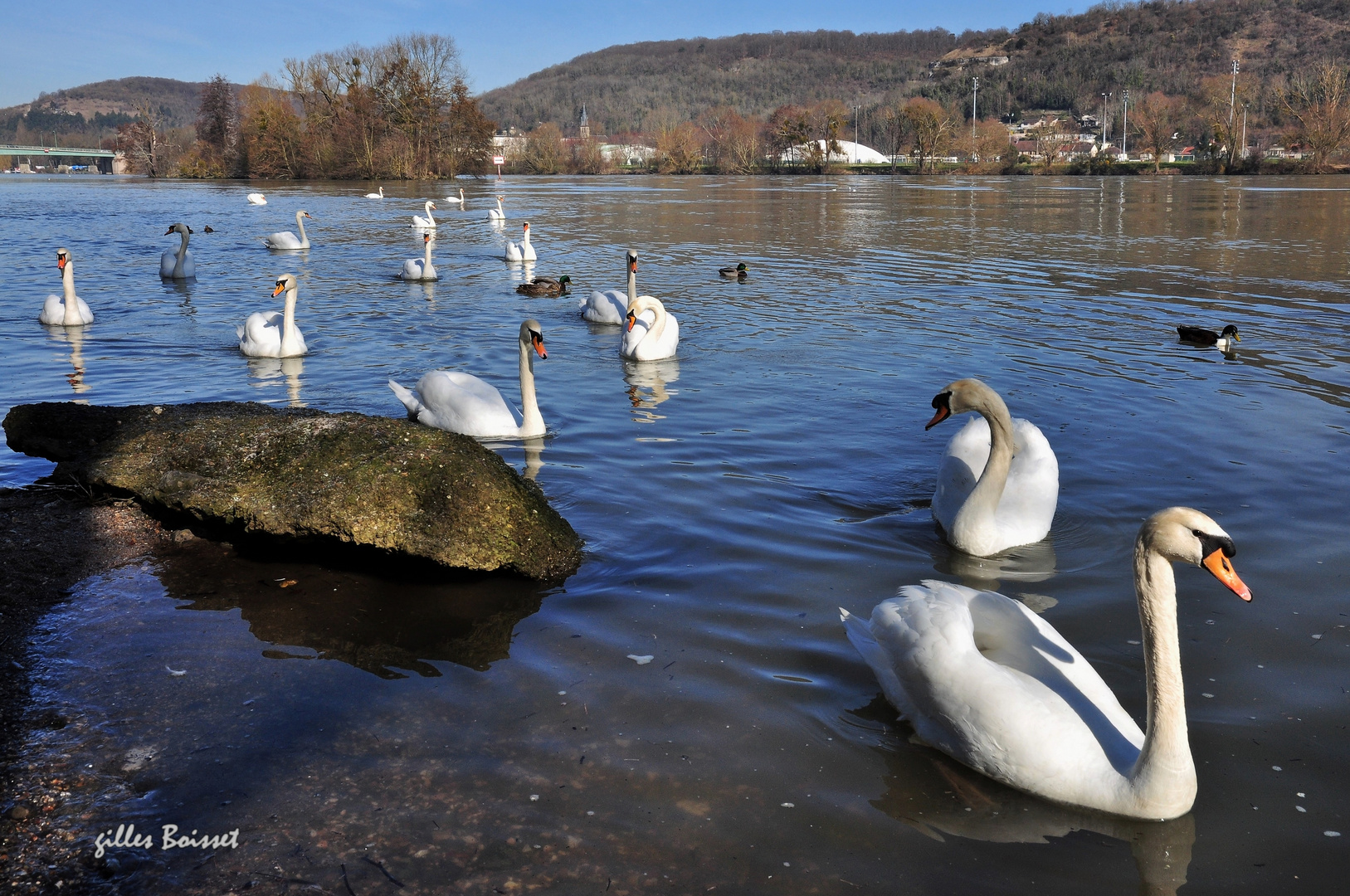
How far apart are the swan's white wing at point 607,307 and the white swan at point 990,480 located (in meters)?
7.41

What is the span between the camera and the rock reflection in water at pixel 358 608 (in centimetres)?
408

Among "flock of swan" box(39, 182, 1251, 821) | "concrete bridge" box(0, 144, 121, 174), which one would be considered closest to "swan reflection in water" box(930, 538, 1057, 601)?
"flock of swan" box(39, 182, 1251, 821)

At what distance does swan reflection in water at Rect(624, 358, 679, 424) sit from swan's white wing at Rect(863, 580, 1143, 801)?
184 inches

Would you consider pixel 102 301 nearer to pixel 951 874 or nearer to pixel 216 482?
pixel 216 482

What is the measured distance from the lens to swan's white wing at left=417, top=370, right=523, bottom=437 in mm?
7168

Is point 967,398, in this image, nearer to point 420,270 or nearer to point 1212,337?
point 1212,337

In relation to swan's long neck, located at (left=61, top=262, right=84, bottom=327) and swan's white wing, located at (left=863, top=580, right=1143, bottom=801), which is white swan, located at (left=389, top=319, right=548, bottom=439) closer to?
swan's white wing, located at (left=863, top=580, right=1143, bottom=801)

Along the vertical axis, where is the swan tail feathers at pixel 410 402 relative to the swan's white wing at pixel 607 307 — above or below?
below

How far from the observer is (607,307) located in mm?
12617

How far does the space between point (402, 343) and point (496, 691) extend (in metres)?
8.12

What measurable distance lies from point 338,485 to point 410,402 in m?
3.04

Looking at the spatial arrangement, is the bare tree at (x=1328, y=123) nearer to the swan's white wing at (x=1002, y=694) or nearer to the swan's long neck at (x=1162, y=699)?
the swan's white wing at (x=1002, y=694)

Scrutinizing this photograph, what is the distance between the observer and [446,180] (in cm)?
6975

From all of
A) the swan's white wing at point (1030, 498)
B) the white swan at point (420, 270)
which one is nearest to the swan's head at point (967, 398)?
the swan's white wing at point (1030, 498)
